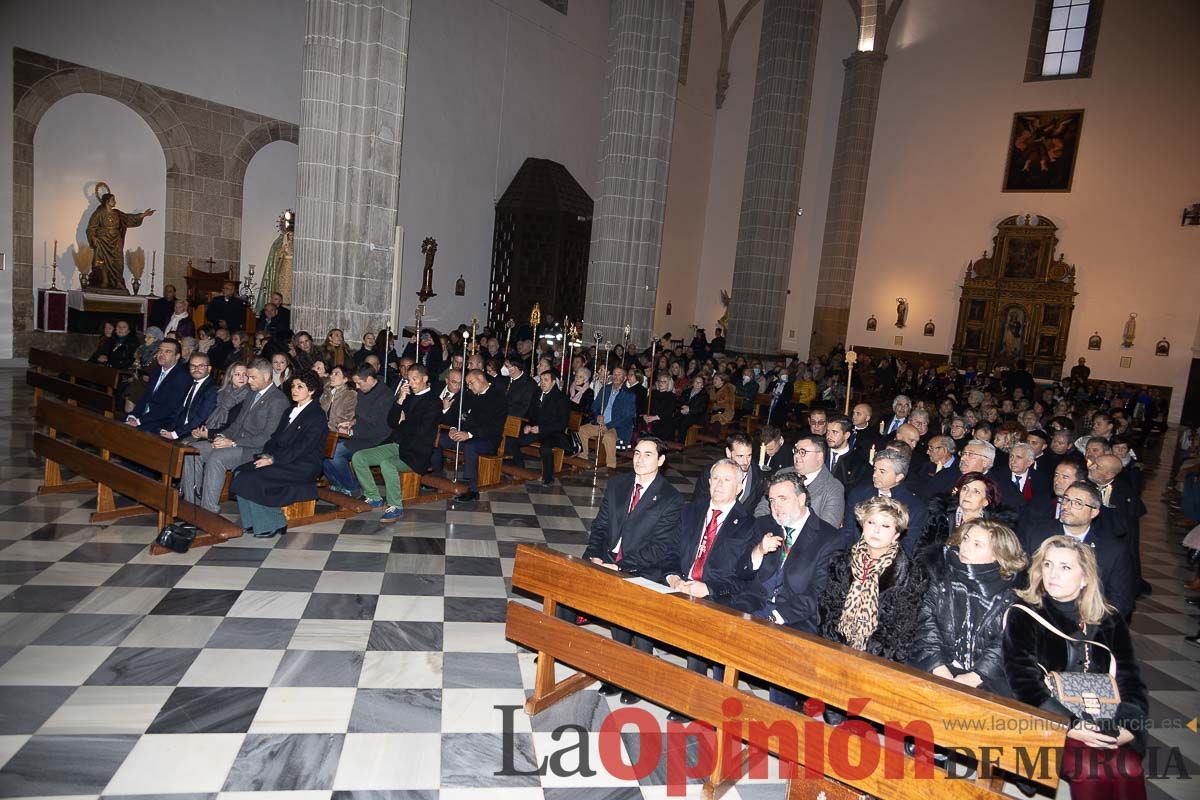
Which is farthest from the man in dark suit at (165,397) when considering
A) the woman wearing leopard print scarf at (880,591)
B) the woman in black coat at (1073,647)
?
the woman in black coat at (1073,647)

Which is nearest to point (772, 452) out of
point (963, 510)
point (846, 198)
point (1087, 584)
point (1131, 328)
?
point (963, 510)

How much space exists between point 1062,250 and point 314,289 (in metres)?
23.0

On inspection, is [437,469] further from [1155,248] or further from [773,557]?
[1155,248]

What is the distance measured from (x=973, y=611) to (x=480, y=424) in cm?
566

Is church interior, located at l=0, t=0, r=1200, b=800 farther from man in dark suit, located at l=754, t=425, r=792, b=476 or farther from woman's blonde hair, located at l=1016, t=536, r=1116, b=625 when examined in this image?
man in dark suit, located at l=754, t=425, r=792, b=476

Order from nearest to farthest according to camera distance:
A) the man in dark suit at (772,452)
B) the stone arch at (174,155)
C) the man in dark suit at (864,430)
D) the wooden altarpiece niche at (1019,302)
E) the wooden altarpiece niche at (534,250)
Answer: the man in dark suit at (772,452) → the man in dark suit at (864,430) → the stone arch at (174,155) → the wooden altarpiece niche at (534,250) → the wooden altarpiece niche at (1019,302)

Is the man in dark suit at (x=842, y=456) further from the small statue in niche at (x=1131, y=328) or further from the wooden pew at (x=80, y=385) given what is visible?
the small statue in niche at (x=1131, y=328)

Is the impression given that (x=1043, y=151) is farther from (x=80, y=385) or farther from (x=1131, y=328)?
(x=80, y=385)

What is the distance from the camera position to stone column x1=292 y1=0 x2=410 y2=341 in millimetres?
10156

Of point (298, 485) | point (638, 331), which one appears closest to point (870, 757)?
point (298, 485)

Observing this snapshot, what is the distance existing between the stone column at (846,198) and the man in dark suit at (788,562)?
23343 mm

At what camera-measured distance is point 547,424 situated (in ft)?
29.5

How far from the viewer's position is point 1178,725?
14.1ft

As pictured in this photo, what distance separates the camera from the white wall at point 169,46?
12211 millimetres
